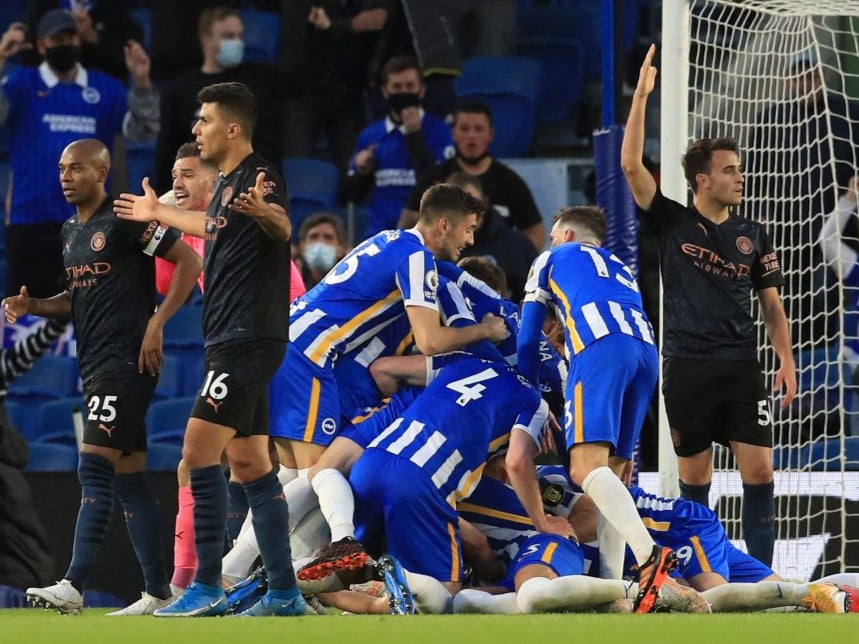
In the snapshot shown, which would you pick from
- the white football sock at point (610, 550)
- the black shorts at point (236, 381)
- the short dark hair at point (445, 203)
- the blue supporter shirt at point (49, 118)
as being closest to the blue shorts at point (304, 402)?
the short dark hair at point (445, 203)

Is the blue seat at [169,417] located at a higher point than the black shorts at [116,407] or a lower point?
lower

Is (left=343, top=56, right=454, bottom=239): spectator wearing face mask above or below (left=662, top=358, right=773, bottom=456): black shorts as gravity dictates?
above

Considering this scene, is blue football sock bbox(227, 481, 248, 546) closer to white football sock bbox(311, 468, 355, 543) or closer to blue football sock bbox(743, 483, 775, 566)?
white football sock bbox(311, 468, 355, 543)

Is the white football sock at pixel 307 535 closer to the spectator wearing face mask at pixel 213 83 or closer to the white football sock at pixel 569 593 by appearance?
the white football sock at pixel 569 593

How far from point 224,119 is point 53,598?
1844 mm

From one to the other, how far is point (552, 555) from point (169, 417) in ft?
15.1

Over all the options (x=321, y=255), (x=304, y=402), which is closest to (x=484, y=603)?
(x=304, y=402)

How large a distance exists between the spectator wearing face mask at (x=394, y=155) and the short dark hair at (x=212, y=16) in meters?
1.08

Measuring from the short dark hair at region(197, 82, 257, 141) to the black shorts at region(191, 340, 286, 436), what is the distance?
2.71 feet

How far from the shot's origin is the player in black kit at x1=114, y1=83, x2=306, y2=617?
17.7 ft

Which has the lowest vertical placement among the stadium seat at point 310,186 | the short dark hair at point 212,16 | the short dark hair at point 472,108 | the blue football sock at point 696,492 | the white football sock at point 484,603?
the white football sock at point 484,603

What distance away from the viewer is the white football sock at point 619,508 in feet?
18.6

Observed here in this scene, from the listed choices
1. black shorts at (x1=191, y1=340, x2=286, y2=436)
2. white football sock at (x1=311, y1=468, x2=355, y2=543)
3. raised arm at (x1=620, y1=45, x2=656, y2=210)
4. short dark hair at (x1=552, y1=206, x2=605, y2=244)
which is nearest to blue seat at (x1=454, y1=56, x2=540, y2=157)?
raised arm at (x1=620, y1=45, x2=656, y2=210)

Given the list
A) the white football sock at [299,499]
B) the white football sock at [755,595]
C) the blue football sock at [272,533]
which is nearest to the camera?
the blue football sock at [272,533]
